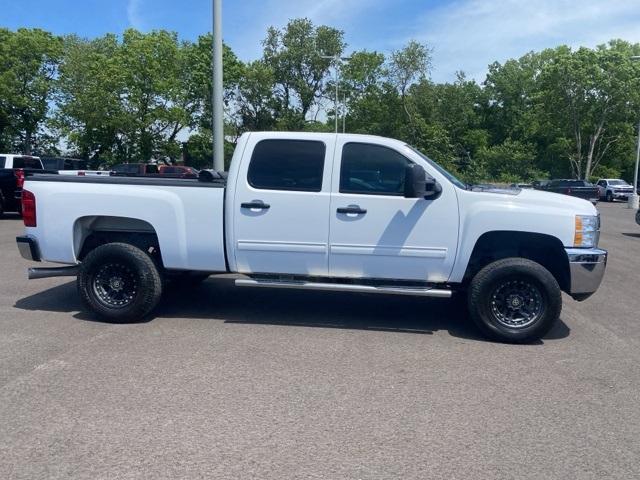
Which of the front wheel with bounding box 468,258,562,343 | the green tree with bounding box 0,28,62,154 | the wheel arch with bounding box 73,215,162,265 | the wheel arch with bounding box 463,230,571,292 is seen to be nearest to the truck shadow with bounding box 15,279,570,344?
the front wheel with bounding box 468,258,562,343

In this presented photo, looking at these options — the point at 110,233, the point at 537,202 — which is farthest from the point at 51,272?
the point at 537,202

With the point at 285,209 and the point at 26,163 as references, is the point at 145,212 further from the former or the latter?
the point at 26,163

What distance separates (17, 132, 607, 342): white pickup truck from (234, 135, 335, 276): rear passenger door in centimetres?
1

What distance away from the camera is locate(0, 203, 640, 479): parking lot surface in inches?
157

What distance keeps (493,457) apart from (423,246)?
2.96 meters

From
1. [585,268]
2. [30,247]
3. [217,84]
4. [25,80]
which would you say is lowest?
[30,247]

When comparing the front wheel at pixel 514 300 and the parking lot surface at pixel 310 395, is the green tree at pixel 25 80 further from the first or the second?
the front wheel at pixel 514 300

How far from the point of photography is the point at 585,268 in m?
6.54

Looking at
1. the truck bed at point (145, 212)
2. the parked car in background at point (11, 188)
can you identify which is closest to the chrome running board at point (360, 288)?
the truck bed at point (145, 212)

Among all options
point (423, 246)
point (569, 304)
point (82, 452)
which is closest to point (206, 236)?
point (423, 246)

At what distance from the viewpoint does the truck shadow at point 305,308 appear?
23.9 feet

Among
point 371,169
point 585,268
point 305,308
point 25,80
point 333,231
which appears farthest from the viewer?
point 25,80

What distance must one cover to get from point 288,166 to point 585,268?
329 cm

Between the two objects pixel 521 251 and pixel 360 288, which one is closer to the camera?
pixel 360 288
